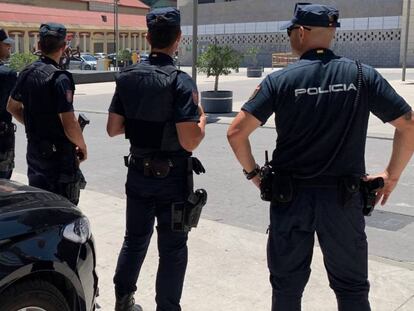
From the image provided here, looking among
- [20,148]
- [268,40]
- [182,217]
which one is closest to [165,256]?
[182,217]

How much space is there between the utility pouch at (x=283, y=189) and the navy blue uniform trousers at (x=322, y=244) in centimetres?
4

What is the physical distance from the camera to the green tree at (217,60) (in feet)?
47.2

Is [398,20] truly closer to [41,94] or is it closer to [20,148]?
[20,148]

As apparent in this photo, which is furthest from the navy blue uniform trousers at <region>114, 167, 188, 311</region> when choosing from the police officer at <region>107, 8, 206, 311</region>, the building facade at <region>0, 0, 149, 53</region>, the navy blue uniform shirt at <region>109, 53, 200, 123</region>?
the building facade at <region>0, 0, 149, 53</region>

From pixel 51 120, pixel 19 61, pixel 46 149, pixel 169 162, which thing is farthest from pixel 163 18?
pixel 19 61

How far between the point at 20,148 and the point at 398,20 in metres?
40.3

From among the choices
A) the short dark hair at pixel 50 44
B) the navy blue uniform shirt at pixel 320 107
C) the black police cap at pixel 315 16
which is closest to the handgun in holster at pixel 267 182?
the navy blue uniform shirt at pixel 320 107

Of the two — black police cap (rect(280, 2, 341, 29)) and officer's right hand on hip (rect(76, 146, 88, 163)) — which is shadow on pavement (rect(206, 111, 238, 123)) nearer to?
officer's right hand on hip (rect(76, 146, 88, 163))

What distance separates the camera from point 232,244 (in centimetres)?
500

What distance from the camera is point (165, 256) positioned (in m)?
3.28

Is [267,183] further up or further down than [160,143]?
further down

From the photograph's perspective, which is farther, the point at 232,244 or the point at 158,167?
the point at 232,244

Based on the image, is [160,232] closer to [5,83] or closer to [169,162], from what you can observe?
[169,162]

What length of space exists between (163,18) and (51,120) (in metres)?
1.19
